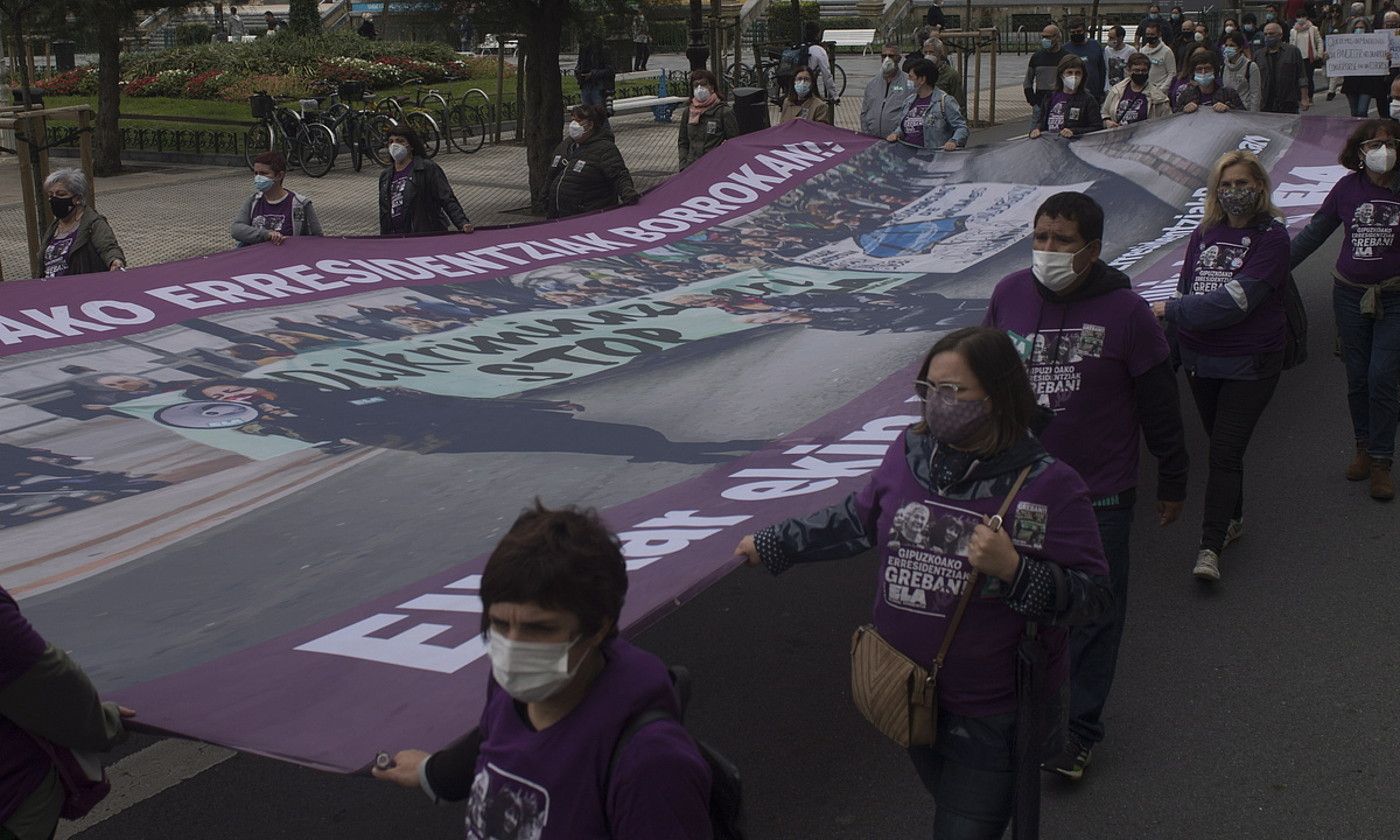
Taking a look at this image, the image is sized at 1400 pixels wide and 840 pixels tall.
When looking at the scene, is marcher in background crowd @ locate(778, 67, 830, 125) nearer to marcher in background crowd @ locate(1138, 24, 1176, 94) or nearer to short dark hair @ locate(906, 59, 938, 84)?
short dark hair @ locate(906, 59, 938, 84)

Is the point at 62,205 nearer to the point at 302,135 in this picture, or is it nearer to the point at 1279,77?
the point at 302,135

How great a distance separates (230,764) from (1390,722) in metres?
4.09

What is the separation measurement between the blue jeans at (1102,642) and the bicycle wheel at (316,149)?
681 inches

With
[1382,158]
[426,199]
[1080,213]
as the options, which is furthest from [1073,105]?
[1080,213]

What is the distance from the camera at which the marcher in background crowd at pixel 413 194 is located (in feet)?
32.3

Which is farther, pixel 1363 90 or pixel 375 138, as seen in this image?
pixel 375 138

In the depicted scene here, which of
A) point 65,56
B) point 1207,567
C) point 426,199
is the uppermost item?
point 65,56

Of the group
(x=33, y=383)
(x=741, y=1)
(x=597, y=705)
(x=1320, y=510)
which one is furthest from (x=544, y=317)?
(x=741, y=1)

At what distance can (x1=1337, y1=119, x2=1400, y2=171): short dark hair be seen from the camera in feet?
23.1

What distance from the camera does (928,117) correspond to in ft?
40.2

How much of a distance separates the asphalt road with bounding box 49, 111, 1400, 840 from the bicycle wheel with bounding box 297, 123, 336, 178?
49.5 feet

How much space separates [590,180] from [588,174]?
0.14 ft

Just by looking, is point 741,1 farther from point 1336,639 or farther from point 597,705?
point 597,705

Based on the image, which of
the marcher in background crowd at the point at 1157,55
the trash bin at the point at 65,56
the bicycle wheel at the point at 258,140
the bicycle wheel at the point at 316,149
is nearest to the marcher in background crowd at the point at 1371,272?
the marcher in background crowd at the point at 1157,55
